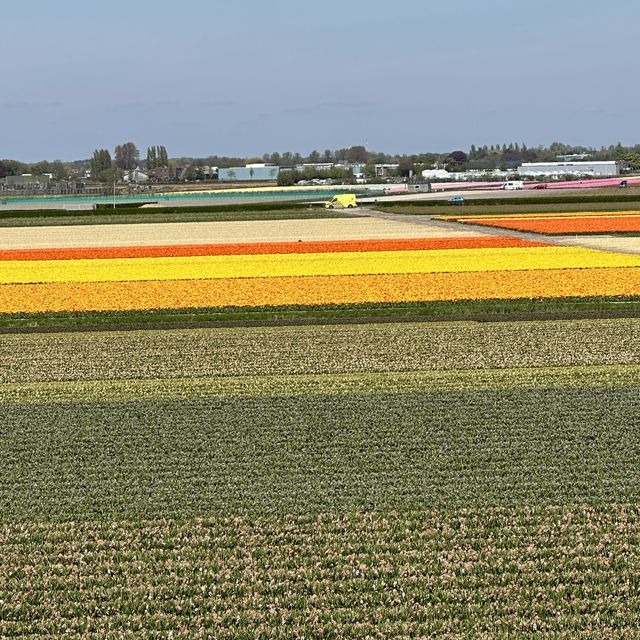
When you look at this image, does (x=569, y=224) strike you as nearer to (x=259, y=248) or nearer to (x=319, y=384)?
(x=259, y=248)

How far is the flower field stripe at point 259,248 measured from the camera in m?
48.8

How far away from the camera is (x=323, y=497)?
13.5 meters

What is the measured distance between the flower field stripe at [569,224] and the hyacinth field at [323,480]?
30.5 meters

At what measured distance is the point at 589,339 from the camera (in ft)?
81.1

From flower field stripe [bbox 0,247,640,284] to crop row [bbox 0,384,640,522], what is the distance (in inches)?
787

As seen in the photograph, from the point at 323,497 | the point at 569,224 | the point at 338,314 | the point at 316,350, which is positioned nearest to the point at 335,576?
the point at 323,497

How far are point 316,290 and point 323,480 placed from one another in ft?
64.4

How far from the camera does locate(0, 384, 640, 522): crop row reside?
43.9ft

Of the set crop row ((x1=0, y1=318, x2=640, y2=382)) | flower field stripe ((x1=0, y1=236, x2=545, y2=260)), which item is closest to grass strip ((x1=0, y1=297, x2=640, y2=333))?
crop row ((x1=0, y1=318, x2=640, y2=382))

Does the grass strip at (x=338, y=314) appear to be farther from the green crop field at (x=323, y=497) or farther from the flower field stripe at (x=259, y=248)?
the flower field stripe at (x=259, y=248)

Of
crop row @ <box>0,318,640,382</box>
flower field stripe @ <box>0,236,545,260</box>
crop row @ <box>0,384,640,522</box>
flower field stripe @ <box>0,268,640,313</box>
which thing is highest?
flower field stripe @ <box>0,236,545,260</box>

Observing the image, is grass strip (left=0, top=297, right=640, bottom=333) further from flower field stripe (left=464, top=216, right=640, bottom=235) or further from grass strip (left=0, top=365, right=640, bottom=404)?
flower field stripe (left=464, top=216, right=640, bottom=235)

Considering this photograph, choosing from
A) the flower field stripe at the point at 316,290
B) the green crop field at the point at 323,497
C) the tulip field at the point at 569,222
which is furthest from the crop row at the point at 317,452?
the tulip field at the point at 569,222

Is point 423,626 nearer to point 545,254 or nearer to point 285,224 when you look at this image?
point 545,254
